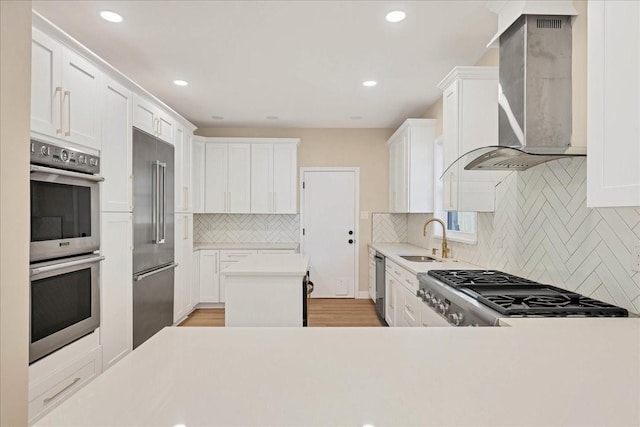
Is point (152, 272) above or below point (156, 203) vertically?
below

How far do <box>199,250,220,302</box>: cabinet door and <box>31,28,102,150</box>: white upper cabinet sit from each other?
9.23ft

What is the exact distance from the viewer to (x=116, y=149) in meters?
2.86

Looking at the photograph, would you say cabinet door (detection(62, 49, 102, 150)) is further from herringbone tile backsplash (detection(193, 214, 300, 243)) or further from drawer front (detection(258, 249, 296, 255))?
herringbone tile backsplash (detection(193, 214, 300, 243))

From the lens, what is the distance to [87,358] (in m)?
2.45

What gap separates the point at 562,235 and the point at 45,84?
2.99 meters

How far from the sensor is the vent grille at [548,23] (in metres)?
1.96

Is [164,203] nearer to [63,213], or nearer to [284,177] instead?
[63,213]

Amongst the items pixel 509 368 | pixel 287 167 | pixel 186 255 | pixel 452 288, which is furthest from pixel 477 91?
pixel 186 255

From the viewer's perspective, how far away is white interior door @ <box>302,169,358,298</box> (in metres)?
5.79

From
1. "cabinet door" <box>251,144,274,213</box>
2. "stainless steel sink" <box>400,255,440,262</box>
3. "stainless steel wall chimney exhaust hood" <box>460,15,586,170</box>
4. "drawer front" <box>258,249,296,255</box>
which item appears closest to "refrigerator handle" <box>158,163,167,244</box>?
"drawer front" <box>258,249,296,255</box>

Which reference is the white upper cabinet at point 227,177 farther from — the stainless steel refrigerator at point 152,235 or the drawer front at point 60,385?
the drawer front at point 60,385

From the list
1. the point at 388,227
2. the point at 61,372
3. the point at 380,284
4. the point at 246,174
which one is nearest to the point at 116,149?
the point at 61,372

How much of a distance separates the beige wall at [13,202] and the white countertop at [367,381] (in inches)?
23.9

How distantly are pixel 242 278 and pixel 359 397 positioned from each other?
194 centimetres
